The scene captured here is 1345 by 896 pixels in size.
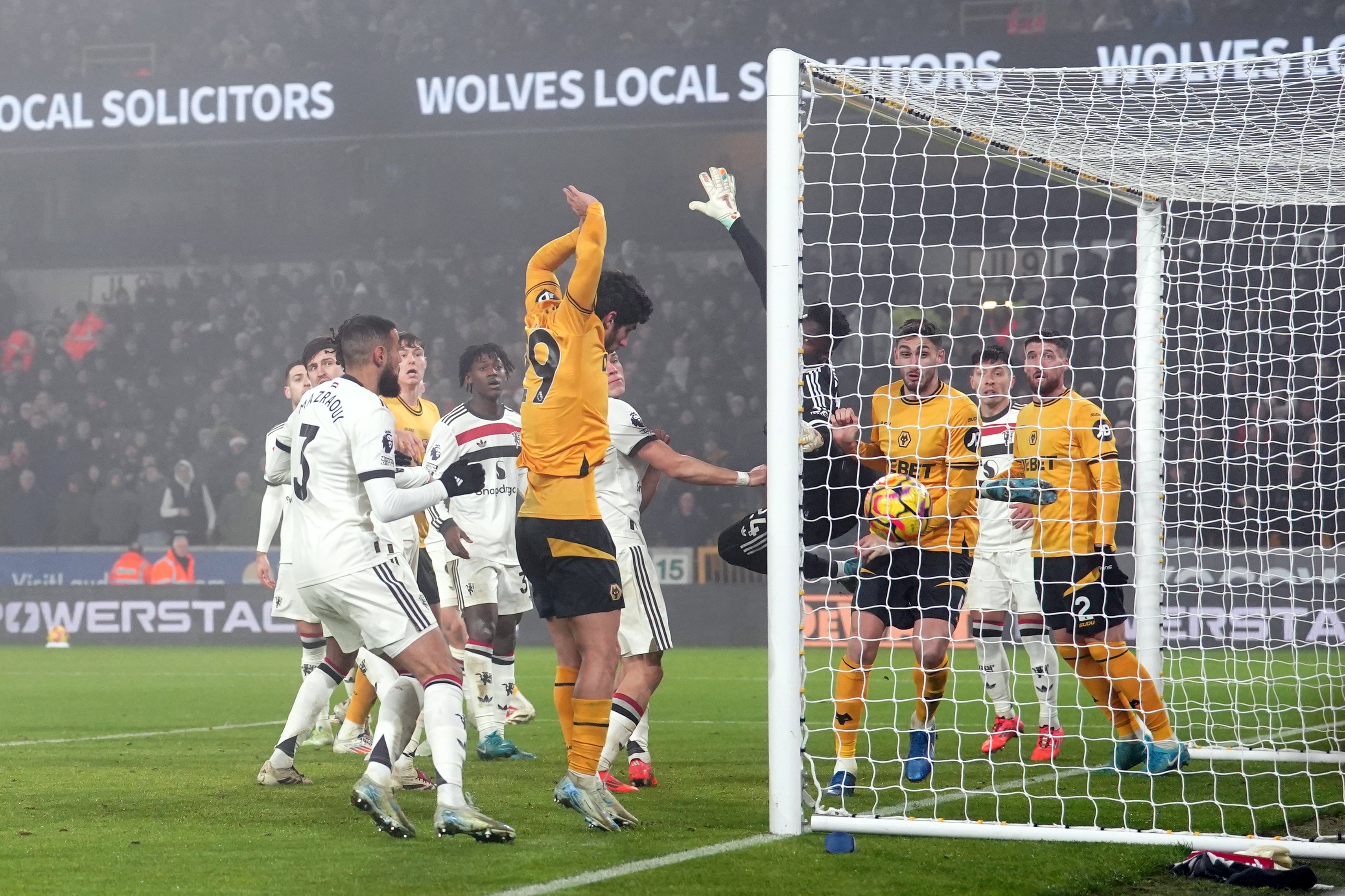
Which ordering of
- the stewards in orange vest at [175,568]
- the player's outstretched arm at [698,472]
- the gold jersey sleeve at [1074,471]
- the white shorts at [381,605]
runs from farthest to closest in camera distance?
the stewards in orange vest at [175,568], the gold jersey sleeve at [1074,471], the player's outstretched arm at [698,472], the white shorts at [381,605]

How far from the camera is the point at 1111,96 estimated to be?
19.7ft

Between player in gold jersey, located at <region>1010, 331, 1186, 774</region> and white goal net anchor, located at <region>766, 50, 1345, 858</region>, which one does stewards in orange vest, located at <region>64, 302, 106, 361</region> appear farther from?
player in gold jersey, located at <region>1010, 331, 1186, 774</region>

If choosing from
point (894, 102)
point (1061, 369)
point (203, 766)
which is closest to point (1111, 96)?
point (894, 102)

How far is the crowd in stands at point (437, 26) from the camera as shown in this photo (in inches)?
775

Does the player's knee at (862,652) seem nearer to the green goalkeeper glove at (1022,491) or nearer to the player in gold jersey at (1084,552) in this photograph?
the green goalkeeper glove at (1022,491)

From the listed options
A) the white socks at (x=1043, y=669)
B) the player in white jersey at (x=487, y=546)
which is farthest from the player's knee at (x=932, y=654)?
the player in white jersey at (x=487, y=546)

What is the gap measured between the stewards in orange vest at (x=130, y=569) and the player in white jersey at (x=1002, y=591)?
38.9ft

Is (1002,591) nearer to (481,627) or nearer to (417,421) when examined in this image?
(481,627)

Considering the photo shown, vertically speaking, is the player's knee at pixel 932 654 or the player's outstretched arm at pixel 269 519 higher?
the player's outstretched arm at pixel 269 519

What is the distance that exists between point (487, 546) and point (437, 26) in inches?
618

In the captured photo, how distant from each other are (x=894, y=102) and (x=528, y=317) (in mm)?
1666

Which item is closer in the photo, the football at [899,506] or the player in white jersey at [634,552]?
the player in white jersey at [634,552]

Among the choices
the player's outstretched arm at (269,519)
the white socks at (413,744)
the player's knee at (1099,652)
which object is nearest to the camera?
the white socks at (413,744)

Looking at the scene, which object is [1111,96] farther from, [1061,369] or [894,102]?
[1061,369]
